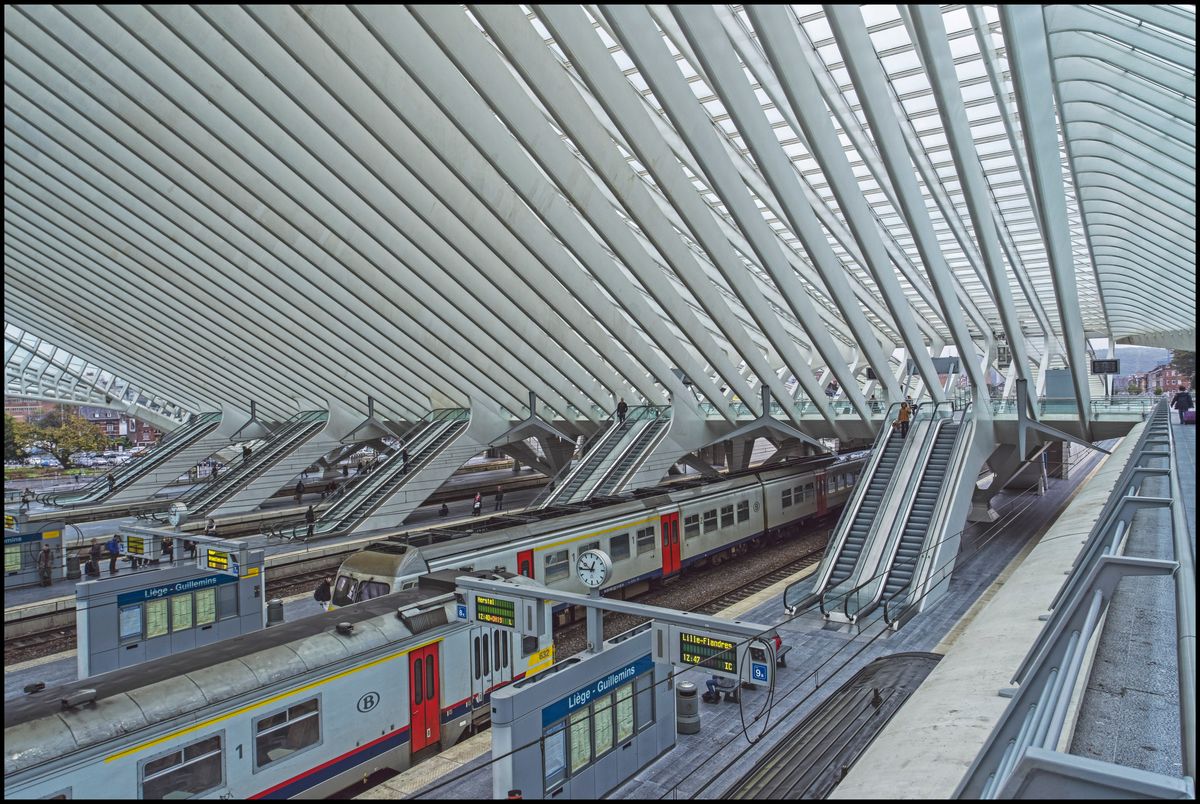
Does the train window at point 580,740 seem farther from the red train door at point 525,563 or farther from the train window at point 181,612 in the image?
the train window at point 181,612

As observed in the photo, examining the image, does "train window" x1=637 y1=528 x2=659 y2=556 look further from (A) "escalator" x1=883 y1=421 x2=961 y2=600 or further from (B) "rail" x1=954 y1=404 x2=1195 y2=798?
(B) "rail" x1=954 y1=404 x2=1195 y2=798

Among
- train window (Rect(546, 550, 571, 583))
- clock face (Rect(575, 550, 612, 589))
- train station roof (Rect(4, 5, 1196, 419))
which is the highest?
train station roof (Rect(4, 5, 1196, 419))

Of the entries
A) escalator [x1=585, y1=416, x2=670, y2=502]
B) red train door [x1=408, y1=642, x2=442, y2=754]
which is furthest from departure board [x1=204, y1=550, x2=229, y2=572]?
escalator [x1=585, y1=416, x2=670, y2=502]

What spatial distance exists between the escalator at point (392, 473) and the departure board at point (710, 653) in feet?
73.0

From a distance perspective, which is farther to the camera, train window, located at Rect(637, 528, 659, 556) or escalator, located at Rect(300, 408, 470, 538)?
escalator, located at Rect(300, 408, 470, 538)

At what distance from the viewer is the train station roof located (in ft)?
42.5

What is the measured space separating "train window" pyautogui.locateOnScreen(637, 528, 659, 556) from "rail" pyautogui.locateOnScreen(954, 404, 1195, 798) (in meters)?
14.2

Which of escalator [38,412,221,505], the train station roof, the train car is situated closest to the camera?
the train car

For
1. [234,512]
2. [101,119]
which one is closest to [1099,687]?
[101,119]

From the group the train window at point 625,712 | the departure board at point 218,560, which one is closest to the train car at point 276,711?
the train window at point 625,712

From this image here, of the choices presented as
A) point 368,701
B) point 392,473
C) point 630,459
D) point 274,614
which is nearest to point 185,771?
point 368,701

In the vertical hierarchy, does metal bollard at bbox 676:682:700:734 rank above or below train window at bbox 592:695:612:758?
below

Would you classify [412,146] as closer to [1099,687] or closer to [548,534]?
[548,534]

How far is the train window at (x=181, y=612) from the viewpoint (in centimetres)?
1505
